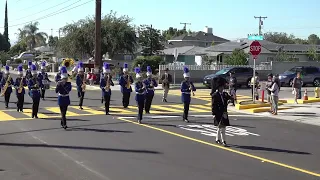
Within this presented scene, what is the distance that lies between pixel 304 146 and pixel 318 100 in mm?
12807

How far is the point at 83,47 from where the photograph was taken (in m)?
51.6

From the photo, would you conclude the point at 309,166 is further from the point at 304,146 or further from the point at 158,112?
the point at 158,112

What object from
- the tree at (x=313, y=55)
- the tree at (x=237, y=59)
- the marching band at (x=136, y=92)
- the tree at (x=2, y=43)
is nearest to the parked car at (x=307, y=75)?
the tree at (x=237, y=59)

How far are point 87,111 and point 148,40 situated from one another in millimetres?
40715

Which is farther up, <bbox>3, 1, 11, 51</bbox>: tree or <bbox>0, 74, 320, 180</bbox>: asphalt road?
<bbox>3, 1, 11, 51</bbox>: tree

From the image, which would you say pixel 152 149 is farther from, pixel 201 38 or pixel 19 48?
pixel 19 48

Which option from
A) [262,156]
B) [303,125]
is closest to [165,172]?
[262,156]

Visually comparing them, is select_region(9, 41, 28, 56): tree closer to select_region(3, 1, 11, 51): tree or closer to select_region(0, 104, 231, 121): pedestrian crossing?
select_region(3, 1, 11, 51): tree

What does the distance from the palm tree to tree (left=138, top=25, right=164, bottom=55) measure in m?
54.7

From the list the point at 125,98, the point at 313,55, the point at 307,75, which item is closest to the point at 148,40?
the point at 313,55

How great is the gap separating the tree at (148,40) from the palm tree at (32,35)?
179 ft

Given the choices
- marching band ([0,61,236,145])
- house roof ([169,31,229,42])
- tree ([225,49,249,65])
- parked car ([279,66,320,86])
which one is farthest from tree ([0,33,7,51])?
marching band ([0,61,236,145])

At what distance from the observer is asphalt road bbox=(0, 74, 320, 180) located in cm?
846

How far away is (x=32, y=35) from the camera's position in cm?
10931
